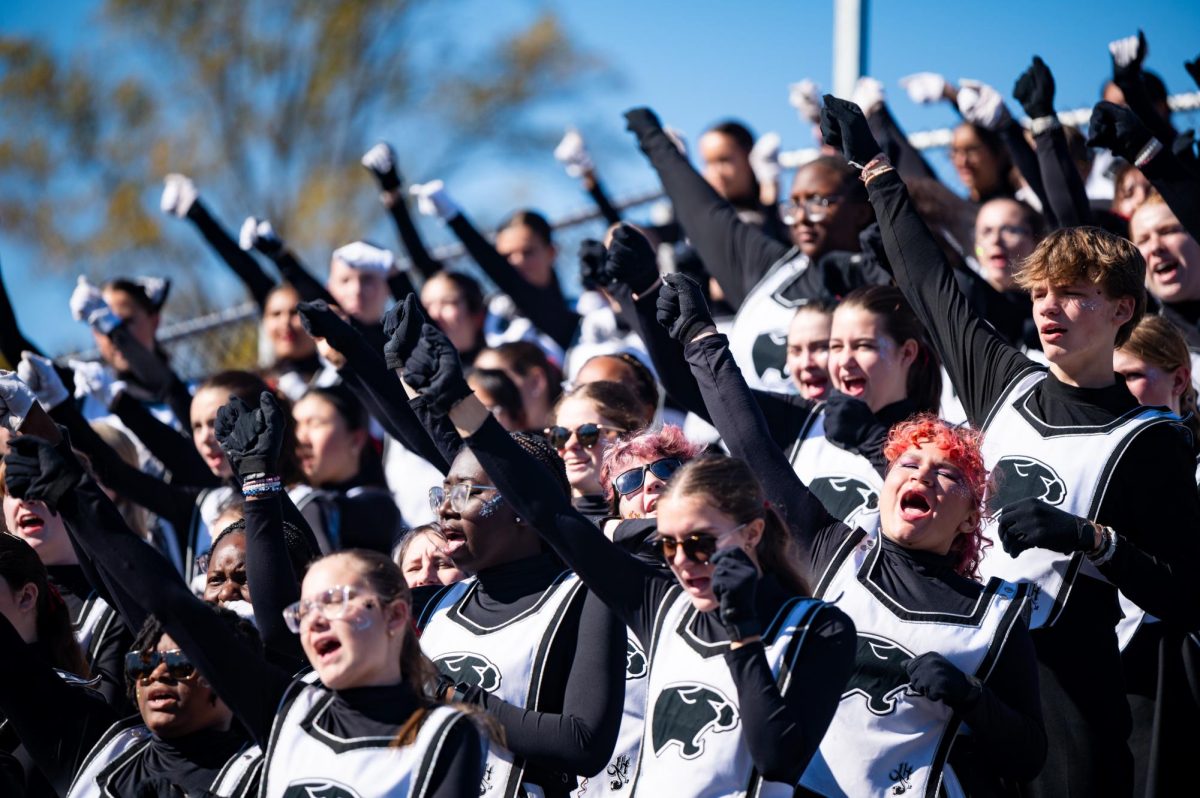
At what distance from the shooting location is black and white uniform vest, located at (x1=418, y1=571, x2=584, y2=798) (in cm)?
358

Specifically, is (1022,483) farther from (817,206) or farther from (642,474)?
(817,206)

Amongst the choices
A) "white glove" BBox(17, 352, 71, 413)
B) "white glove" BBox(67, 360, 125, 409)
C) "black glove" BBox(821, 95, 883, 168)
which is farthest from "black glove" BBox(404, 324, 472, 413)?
"white glove" BBox(67, 360, 125, 409)

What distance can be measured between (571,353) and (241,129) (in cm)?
1653

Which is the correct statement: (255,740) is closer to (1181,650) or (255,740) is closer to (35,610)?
(35,610)

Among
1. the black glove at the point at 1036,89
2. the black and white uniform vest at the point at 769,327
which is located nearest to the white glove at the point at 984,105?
the black glove at the point at 1036,89

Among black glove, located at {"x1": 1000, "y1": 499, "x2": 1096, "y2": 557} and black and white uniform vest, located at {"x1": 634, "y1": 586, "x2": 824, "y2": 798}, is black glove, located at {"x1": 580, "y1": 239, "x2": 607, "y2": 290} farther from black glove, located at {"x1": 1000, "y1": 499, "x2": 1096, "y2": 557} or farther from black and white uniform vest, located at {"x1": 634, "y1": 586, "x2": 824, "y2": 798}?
black and white uniform vest, located at {"x1": 634, "y1": 586, "x2": 824, "y2": 798}

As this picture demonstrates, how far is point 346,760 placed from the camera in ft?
10.5

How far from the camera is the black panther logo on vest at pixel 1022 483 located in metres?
3.87

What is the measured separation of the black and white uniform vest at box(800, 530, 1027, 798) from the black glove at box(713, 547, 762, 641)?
0.45 meters

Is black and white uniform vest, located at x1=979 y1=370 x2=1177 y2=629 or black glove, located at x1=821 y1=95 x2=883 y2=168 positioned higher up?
black glove, located at x1=821 y1=95 x2=883 y2=168

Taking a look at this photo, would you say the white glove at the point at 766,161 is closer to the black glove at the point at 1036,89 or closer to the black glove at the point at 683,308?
the black glove at the point at 1036,89

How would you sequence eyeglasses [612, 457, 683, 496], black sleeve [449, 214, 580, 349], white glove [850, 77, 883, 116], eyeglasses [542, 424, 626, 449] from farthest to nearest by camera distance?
black sleeve [449, 214, 580, 349] → white glove [850, 77, 883, 116] → eyeglasses [542, 424, 626, 449] → eyeglasses [612, 457, 683, 496]

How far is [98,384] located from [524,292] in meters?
1.88

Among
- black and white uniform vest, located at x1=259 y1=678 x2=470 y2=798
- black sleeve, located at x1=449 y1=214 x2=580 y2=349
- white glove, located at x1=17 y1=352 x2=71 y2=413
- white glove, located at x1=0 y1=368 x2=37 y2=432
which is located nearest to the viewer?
black and white uniform vest, located at x1=259 y1=678 x2=470 y2=798
